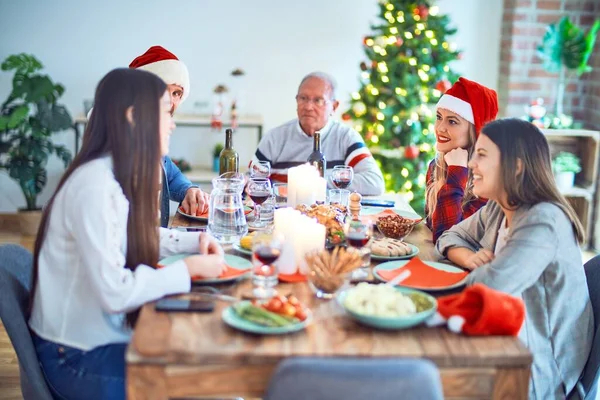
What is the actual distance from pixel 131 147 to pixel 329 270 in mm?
578

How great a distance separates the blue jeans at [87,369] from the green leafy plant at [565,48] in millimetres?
3821

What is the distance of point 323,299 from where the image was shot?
1.87m

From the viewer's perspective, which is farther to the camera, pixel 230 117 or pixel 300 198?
pixel 230 117

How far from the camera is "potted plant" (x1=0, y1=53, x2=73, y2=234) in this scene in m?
4.78

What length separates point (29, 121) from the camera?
4.86 metres

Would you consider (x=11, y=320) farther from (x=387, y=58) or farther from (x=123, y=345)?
(x=387, y=58)

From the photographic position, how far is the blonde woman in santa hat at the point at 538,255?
1882mm

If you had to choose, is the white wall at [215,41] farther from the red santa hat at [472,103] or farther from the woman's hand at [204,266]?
the woman's hand at [204,266]

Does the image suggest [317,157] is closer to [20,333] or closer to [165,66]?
[165,66]

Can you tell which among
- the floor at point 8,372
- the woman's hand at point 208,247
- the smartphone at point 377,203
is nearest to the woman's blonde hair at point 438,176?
the smartphone at point 377,203

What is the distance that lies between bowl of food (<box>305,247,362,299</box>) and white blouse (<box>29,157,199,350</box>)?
304 mm

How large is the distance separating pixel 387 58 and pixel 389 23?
22 centimetres

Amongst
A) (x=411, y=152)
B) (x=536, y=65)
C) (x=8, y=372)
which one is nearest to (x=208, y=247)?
(x=8, y=372)

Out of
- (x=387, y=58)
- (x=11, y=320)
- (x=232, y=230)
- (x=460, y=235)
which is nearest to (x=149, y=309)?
(x=11, y=320)
